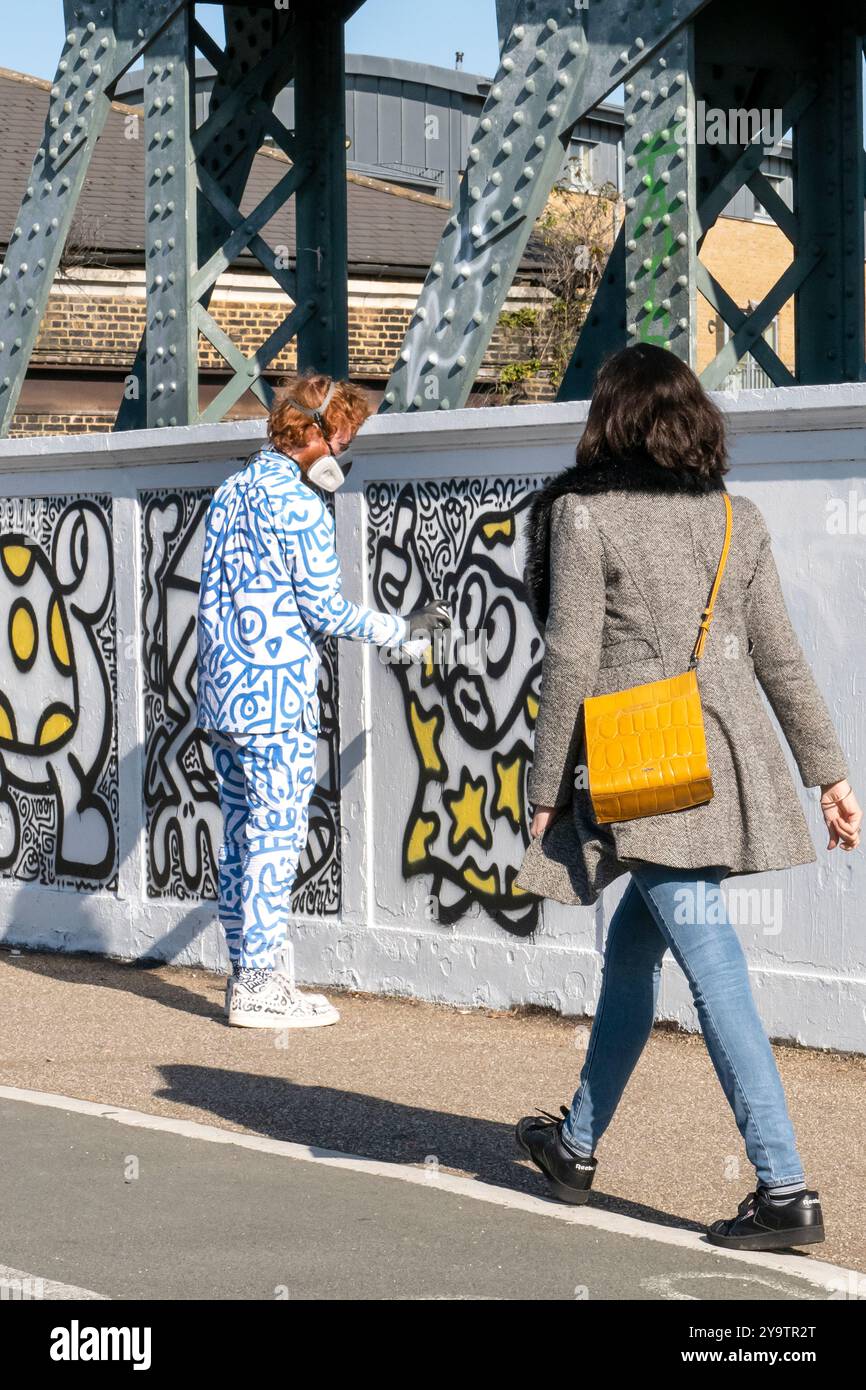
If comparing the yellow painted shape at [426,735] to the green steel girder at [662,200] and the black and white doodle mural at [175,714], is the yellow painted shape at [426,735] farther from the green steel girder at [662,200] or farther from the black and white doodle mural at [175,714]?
the green steel girder at [662,200]

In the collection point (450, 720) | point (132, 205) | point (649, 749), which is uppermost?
point (132, 205)

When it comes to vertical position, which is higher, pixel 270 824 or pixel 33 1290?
pixel 270 824

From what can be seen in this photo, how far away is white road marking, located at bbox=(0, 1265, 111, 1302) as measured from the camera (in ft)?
12.8

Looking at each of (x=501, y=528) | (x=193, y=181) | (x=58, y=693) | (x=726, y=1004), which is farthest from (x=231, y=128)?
(x=726, y=1004)

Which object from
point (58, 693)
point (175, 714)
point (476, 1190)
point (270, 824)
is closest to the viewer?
point (476, 1190)

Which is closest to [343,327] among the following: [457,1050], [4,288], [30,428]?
[4,288]

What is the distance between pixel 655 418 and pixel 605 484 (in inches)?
7.0

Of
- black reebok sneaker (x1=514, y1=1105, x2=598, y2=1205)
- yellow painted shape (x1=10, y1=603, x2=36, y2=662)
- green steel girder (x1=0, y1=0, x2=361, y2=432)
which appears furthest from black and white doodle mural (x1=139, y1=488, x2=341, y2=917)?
black reebok sneaker (x1=514, y1=1105, x2=598, y2=1205)

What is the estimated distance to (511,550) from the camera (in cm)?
695

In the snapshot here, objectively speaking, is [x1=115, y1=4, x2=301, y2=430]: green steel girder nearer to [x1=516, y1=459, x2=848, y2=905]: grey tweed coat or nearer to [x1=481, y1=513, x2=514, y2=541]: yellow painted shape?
[x1=481, y1=513, x2=514, y2=541]: yellow painted shape

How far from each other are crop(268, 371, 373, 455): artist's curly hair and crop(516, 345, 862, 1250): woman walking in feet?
7.35

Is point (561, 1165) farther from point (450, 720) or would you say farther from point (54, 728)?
point (54, 728)

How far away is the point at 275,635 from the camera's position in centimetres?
650

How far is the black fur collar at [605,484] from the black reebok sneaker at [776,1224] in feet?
4.44
